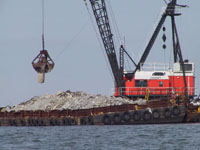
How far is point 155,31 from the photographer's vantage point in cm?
6938

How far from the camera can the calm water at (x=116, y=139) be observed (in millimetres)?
37625

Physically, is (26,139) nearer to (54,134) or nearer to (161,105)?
(54,134)

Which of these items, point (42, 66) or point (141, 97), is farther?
point (141, 97)

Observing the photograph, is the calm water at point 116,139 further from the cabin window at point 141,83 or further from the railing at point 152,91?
the cabin window at point 141,83

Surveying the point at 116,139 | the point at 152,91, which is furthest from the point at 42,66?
the point at 152,91

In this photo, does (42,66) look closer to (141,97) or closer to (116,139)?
(116,139)

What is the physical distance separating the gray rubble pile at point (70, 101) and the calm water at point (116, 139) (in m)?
12.9

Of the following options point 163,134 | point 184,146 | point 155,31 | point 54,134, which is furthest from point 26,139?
point 155,31

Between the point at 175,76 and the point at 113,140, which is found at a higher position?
the point at 175,76

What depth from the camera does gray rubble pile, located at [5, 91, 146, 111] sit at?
64106mm

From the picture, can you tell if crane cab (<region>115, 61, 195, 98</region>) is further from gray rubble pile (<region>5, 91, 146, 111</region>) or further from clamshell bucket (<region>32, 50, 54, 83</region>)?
clamshell bucket (<region>32, 50, 54, 83</region>)

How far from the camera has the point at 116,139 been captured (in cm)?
4178

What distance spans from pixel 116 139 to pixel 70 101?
28.1 metres

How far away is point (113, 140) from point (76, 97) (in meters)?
30.2
